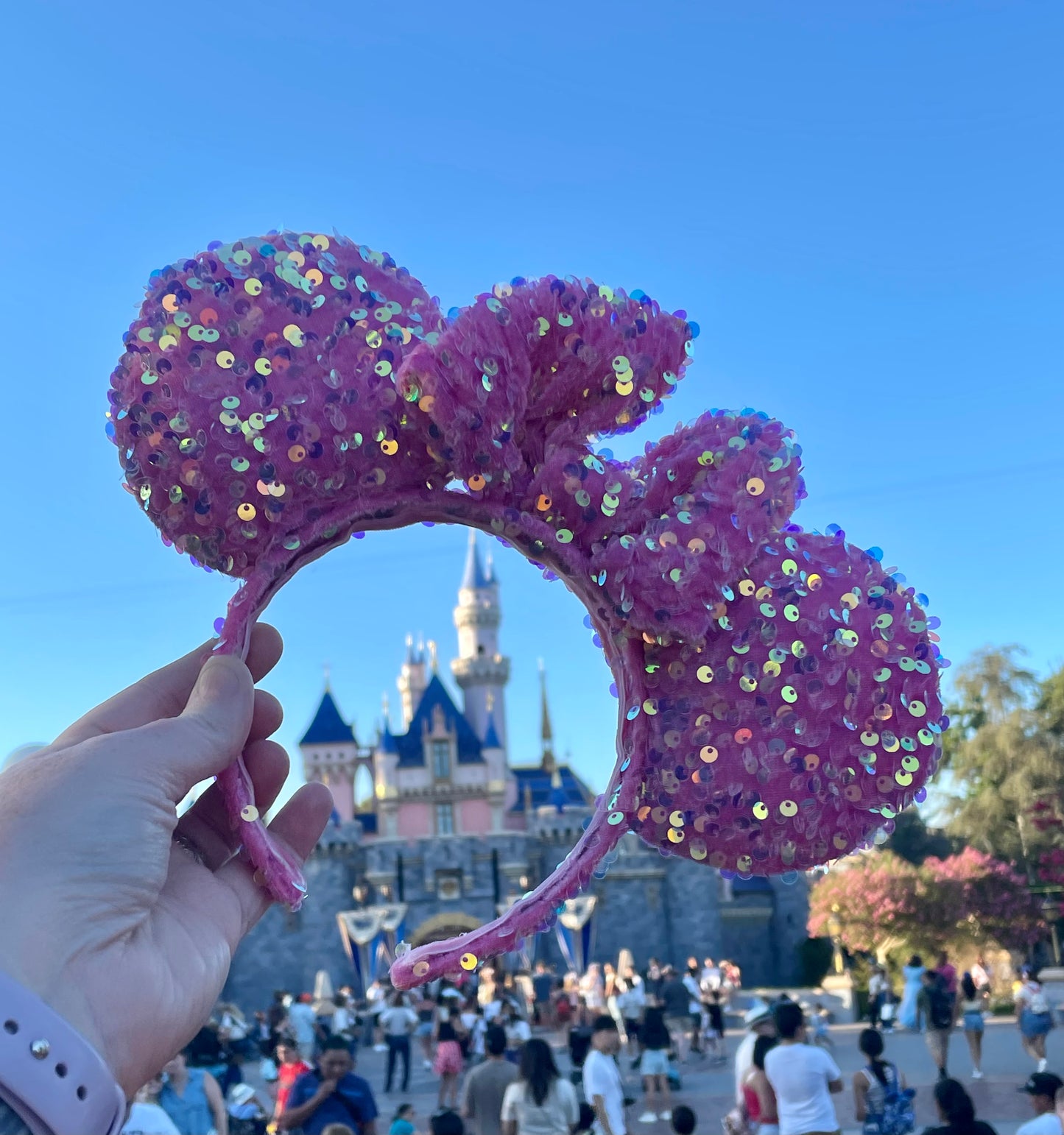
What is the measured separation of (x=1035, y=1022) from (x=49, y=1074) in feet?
32.0

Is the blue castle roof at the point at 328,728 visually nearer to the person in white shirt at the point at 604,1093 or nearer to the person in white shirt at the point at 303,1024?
the person in white shirt at the point at 303,1024

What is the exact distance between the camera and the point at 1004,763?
23.2 meters

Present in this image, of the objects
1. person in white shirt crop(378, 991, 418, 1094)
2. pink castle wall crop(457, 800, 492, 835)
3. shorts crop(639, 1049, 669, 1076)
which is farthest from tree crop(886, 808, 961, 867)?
shorts crop(639, 1049, 669, 1076)

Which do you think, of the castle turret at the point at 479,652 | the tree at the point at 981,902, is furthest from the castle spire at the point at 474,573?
the tree at the point at 981,902

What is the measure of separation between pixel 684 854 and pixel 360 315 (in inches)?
45.5

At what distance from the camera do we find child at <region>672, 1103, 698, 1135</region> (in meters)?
4.89

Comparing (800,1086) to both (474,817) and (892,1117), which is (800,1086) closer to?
(892,1117)

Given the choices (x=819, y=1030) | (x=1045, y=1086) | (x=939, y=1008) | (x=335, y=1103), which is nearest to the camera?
(x=335, y=1103)

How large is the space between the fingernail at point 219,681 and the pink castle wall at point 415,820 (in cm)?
3294

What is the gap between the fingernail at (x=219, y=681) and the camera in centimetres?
192

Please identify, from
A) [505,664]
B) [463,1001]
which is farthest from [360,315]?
[505,664]

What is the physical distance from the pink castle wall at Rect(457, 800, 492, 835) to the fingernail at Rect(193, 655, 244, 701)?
32766 mm

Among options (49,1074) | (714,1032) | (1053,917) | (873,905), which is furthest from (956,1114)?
(1053,917)

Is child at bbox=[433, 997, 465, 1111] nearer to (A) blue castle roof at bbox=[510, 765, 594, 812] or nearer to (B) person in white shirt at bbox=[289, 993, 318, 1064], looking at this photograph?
(B) person in white shirt at bbox=[289, 993, 318, 1064]
